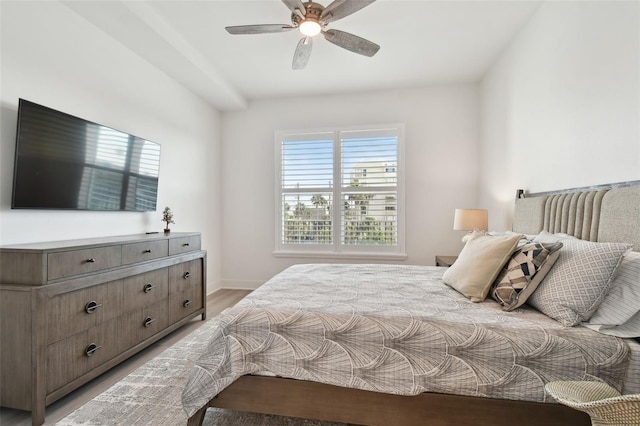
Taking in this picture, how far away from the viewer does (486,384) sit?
1247 mm

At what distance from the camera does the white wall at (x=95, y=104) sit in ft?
6.34

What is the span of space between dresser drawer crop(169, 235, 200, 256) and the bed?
146 centimetres

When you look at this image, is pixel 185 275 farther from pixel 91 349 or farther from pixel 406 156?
pixel 406 156

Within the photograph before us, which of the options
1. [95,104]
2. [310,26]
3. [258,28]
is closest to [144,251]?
[95,104]

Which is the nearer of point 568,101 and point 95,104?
point 568,101

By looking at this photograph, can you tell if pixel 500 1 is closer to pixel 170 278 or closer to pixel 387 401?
pixel 387 401

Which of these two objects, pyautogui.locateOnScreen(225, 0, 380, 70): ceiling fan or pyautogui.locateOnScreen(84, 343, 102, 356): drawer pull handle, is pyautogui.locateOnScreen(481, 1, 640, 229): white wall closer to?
pyautogui.locateOnScreen(225, 0, 380, 70): ceiling fan

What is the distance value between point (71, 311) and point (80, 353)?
0.28m

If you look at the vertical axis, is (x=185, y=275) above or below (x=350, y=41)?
below

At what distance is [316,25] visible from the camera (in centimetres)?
215

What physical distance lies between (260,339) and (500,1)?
3.08 metres

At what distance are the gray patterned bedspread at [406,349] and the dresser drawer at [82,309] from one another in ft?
3.12

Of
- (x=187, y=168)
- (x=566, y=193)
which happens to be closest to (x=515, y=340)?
(x=566, y=193)

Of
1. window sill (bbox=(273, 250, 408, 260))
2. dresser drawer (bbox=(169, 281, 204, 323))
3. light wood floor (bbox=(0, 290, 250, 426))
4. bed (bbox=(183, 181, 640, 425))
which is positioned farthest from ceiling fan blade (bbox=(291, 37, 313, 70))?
light wood floor (bbox=(0, 290, 250, 426))
